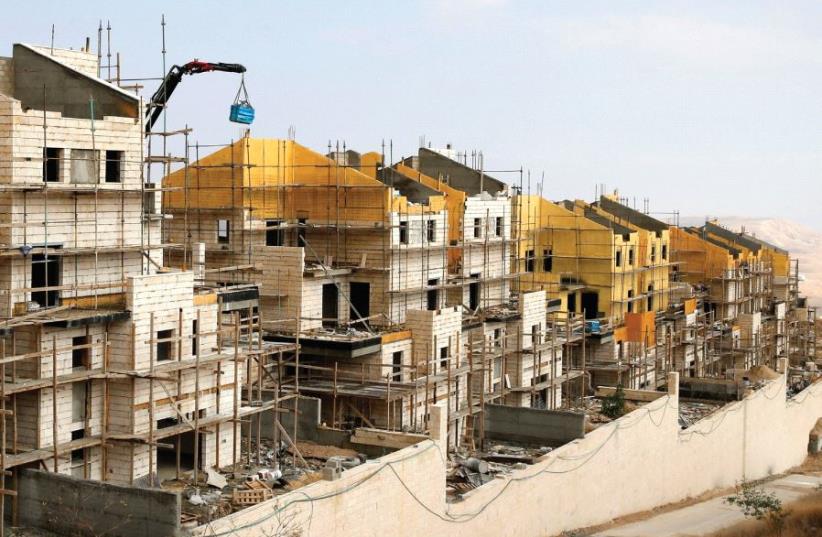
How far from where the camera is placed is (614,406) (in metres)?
49.1

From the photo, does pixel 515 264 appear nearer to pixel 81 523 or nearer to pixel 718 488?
pixel 718 488

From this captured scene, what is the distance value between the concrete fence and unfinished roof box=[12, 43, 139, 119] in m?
11.8

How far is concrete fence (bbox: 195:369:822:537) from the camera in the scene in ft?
94.0

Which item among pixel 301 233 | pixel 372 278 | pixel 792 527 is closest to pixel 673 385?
pixel 792 527

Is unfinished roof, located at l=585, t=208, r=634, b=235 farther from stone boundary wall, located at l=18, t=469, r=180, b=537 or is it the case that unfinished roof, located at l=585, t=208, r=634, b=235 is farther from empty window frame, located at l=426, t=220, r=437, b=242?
stone boundary wall, located at l=18, t=469, r=180, b=537

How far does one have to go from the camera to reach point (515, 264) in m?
56.1

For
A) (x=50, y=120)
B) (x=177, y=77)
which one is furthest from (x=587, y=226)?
(x=50, y=120)

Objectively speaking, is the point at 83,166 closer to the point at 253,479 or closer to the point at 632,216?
the point at 253,479

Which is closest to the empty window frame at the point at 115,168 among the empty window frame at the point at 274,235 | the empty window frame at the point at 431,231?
the empty window frame at the point at 274,235

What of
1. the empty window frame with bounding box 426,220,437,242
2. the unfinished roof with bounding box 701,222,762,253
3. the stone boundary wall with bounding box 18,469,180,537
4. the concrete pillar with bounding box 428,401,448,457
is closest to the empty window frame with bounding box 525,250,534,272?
the empty window frame with bounding box 426,220,437,242

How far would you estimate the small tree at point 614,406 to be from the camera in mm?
48906

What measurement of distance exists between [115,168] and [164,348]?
5.04 m

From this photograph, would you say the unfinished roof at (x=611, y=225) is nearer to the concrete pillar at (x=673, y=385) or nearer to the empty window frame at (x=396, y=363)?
the concrete pillar at (x=673, y=385)

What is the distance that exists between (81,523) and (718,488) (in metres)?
33.5
